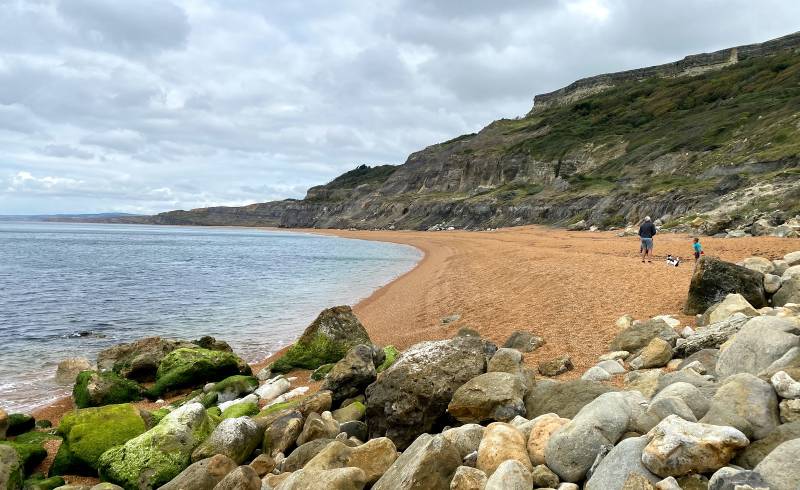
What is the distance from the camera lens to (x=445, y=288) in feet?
78.0

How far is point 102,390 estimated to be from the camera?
37.0 feet

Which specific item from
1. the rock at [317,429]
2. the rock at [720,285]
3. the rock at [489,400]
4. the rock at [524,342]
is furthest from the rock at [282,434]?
the rock at [720,285]

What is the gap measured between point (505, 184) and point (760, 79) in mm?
46809

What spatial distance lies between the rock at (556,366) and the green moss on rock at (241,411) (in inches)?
211

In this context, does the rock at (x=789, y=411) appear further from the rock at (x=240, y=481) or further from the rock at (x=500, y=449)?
the rock at (x=240, y=481)

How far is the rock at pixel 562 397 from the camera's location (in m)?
6.26

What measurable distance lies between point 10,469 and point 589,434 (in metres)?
7.62

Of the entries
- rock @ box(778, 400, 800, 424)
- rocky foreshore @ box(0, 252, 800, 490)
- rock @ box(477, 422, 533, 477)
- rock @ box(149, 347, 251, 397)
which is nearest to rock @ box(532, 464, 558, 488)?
rocky foreshore @ box(0, 252, 800, 490)

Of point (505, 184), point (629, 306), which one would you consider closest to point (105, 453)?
point (629, 306)

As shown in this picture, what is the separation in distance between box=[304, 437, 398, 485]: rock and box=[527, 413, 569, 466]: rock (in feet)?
5.41

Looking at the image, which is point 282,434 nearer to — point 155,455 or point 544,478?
point 155,455

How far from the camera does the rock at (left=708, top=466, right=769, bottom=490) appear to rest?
140 inches

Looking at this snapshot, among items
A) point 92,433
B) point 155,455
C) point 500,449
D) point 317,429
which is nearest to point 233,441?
point 155,455

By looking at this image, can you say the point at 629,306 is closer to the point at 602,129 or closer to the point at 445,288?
the point at 445,288
